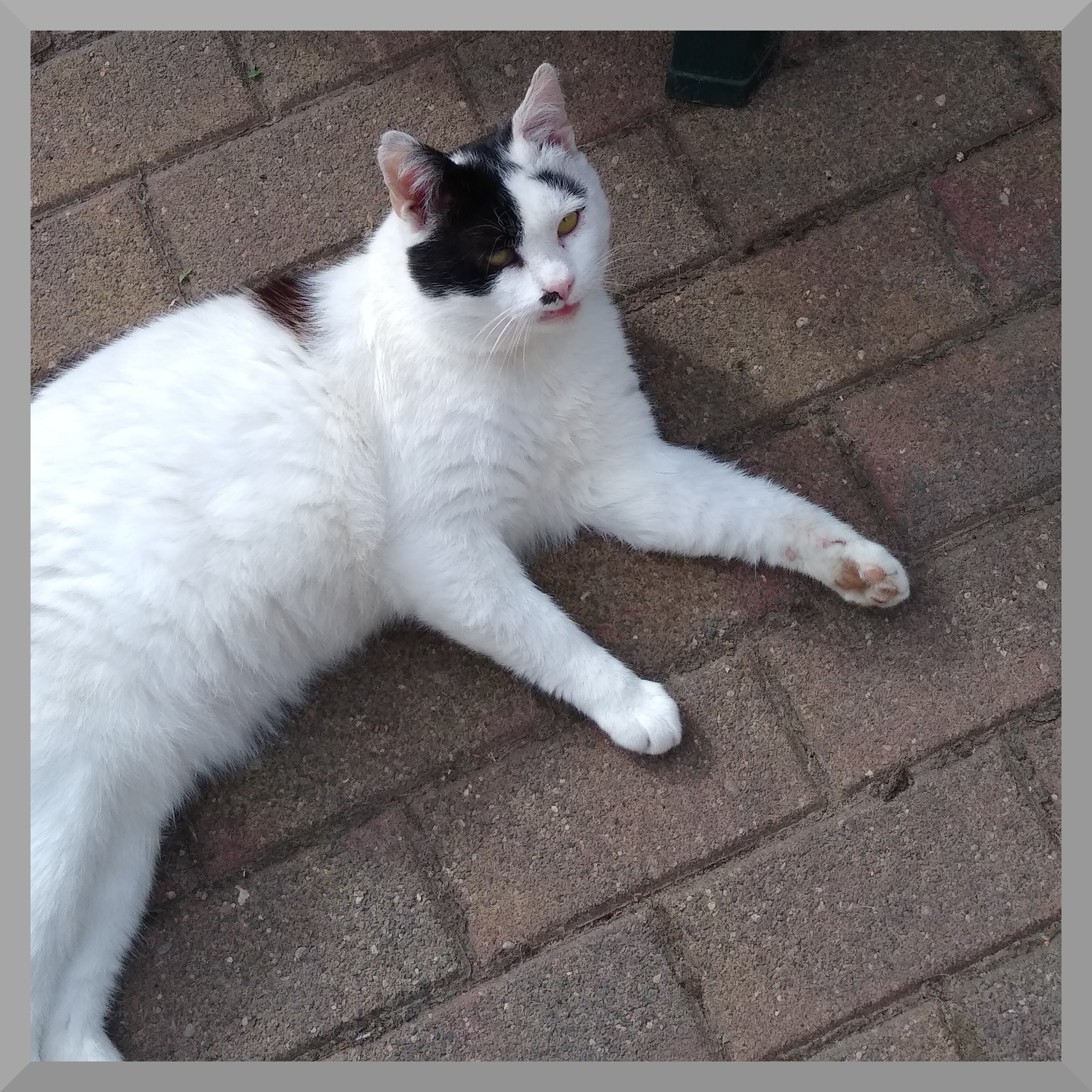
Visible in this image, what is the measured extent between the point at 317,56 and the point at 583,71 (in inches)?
31.5

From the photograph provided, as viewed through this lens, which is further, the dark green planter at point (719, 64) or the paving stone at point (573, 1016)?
the dark green planter at point (719, 64)

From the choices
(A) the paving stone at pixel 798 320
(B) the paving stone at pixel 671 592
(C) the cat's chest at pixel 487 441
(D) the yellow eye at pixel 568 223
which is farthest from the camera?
(A) the paving stone at pixel 798 320

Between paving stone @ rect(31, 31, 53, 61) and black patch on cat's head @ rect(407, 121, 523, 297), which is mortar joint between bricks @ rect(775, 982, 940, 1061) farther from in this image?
paving stone @ rect(31, 31, 53, 61)

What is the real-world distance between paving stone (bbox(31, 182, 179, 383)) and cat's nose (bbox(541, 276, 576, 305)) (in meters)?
1.31

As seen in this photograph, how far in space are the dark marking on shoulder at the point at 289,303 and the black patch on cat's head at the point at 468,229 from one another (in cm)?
35

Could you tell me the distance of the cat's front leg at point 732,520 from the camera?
2393mm

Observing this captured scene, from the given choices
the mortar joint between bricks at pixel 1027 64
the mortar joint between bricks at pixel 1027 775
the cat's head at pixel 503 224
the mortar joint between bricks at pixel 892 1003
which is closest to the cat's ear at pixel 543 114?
the cat's head at pixel 503 224

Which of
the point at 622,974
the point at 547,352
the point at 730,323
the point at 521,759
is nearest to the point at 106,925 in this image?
the point at 521,759

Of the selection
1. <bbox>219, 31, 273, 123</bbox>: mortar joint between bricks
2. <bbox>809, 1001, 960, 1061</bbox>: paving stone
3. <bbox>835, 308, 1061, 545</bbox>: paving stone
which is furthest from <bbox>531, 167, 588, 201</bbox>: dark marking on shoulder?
<bbox>809, 1001, 960, 1061</bbox>: paving stone

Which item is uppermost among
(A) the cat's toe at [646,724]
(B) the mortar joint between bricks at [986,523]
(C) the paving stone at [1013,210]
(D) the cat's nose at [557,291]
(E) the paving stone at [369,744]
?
(D) the cat's nose at [557,291]

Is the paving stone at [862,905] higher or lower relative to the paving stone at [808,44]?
lower

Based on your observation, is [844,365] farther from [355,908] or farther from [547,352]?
[355,908]

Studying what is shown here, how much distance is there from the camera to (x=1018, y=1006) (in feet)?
7.47

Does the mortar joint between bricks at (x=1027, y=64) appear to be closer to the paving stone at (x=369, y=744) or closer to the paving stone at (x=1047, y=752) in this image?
the paving stone at (x=1047, y=752)
